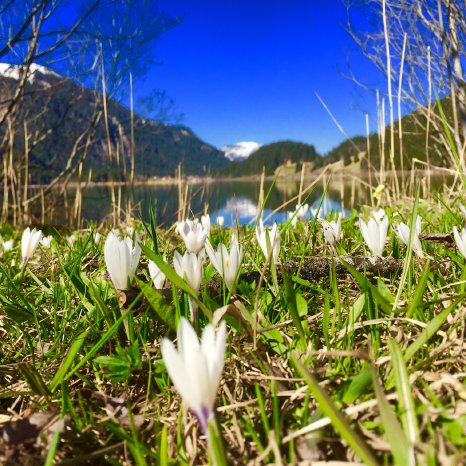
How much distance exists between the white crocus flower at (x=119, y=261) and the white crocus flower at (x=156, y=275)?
70 mm

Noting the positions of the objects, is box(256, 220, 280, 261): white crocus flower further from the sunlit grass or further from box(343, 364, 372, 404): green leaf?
box(343, 364, 372, 404): green leaf

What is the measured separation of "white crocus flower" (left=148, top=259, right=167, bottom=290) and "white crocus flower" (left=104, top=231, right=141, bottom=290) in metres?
0.07

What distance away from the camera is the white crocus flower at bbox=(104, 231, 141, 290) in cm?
81

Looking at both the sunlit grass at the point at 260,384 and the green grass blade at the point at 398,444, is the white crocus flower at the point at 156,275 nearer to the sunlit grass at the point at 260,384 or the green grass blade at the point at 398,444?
the sunlit grass at the point at 260,384

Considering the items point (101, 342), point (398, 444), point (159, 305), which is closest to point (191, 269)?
point (159, 305)

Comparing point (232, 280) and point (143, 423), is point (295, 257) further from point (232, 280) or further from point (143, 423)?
point (143, 423)

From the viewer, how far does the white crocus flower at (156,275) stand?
912 mm

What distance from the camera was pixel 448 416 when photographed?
529 mm

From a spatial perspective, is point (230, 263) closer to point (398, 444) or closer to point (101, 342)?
point (101, 342)

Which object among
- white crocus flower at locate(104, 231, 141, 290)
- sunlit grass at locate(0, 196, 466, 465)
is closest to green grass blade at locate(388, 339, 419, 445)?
sunlit grass at locate(0, 196, 466, 465)

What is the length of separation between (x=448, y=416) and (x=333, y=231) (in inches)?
28.4

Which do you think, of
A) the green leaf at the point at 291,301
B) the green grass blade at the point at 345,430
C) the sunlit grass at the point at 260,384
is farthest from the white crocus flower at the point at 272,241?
the green grass blade at the point at 345,430

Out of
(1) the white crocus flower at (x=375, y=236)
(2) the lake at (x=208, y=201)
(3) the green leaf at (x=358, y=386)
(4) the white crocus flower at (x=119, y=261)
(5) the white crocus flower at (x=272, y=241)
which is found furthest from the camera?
(2) the lake at (x=208, y=201)

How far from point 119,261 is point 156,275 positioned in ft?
0.37
